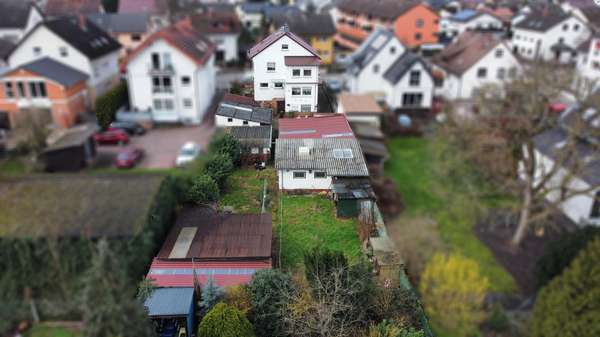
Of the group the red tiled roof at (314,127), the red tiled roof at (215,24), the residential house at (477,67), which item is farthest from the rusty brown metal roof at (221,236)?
the red tiled roof at (215,24)

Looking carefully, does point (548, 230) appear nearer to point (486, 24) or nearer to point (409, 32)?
point (409, 32)

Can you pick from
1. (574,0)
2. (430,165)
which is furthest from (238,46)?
(574,0)

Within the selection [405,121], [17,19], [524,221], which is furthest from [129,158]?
[17,19]

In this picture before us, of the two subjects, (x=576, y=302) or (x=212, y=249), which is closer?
(x=212, y=249)

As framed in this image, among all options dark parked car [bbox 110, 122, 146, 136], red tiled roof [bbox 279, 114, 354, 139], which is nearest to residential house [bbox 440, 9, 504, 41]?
dark parked car [bbox 110, 122, 146, 136]

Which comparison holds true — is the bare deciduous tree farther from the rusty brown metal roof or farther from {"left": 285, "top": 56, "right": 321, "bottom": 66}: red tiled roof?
the rusty brown metal roof

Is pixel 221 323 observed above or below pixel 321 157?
below

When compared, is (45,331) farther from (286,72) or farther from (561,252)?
(561,252)
